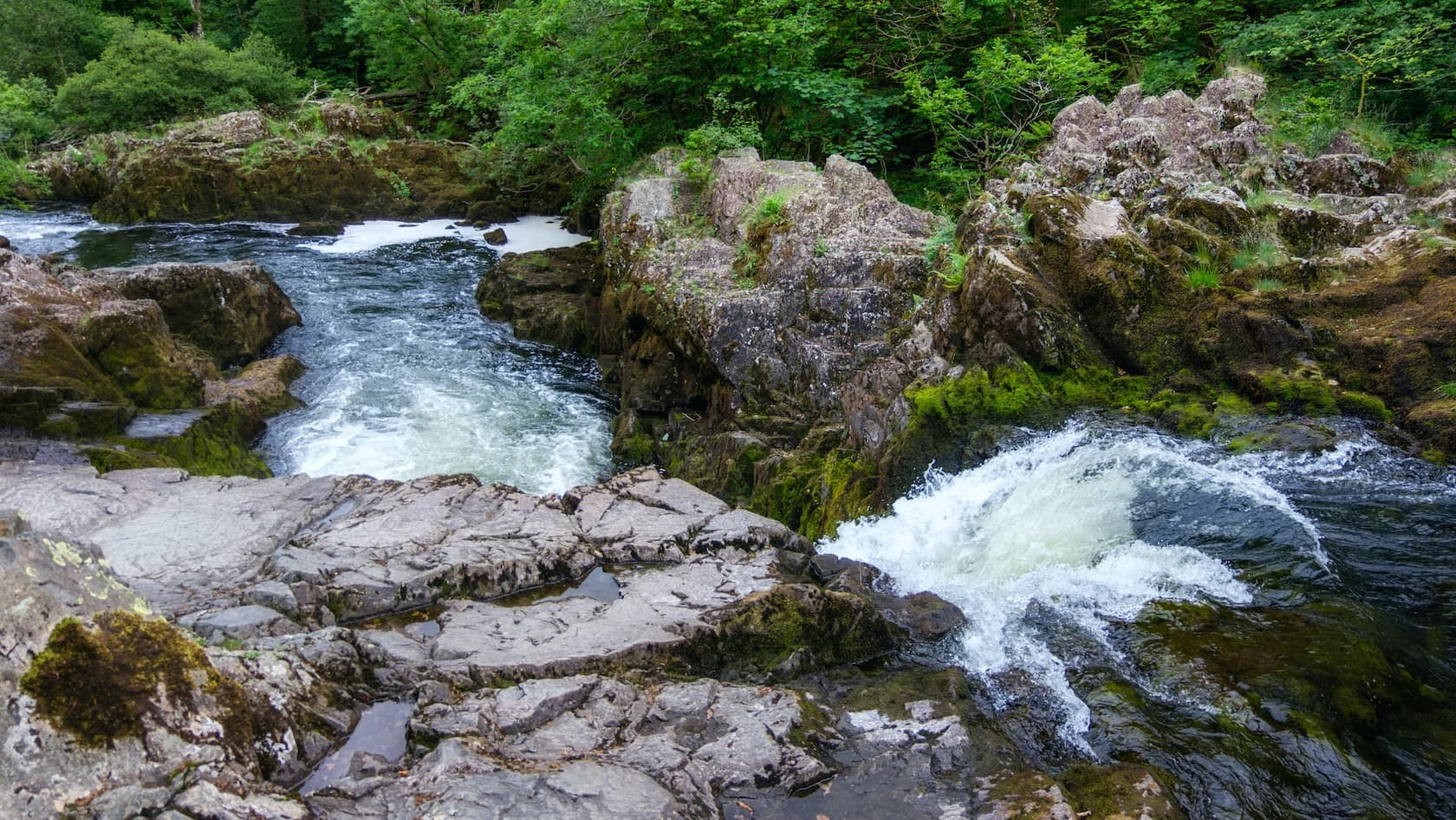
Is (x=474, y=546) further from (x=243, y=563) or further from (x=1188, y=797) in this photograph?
(x=1188, y=797)

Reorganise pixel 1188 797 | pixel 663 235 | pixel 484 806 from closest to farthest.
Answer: pixel 484 806 < pixel 1188 797 < pixel 663 235

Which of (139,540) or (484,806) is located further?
(139,540)

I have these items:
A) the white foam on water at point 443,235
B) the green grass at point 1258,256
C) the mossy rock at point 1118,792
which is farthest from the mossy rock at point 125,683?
the white foam on water at point 443,235

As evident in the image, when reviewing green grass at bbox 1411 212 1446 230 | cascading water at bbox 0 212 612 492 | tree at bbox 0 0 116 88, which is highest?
tree at bbox 0 0 116 88

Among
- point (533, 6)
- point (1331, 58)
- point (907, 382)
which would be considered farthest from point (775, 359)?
point (533, 6)

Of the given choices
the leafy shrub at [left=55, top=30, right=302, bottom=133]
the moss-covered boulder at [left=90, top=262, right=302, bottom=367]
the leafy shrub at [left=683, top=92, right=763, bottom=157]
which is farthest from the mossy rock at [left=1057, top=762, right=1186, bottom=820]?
the leafy shrub at [left=55, top=30, right=302, bottom=133]

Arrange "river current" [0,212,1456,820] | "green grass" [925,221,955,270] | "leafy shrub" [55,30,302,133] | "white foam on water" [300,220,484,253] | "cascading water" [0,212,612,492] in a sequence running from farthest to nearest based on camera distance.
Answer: "leafy shrub" [55,30,302,133] < "white foam on water" [300,220,484,253] < "cascading water" [0,212,612,492] < "green grass" [925,221,955,270] < "river current" [0,212,1456,820]

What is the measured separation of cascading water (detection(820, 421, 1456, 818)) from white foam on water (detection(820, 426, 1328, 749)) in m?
0.02

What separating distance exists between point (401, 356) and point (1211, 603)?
12.3m

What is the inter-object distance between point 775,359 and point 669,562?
13.4ft

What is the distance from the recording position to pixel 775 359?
10.6m

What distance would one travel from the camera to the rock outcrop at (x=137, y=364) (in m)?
9.47

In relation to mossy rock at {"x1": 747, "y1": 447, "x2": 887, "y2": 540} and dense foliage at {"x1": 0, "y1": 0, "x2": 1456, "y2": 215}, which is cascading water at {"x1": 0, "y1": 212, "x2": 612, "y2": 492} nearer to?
mossy rock at {"x1": 747, "y1": 447, "x2": 887, "y2": 540}

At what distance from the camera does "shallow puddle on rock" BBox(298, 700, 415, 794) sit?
4398 millimetres
